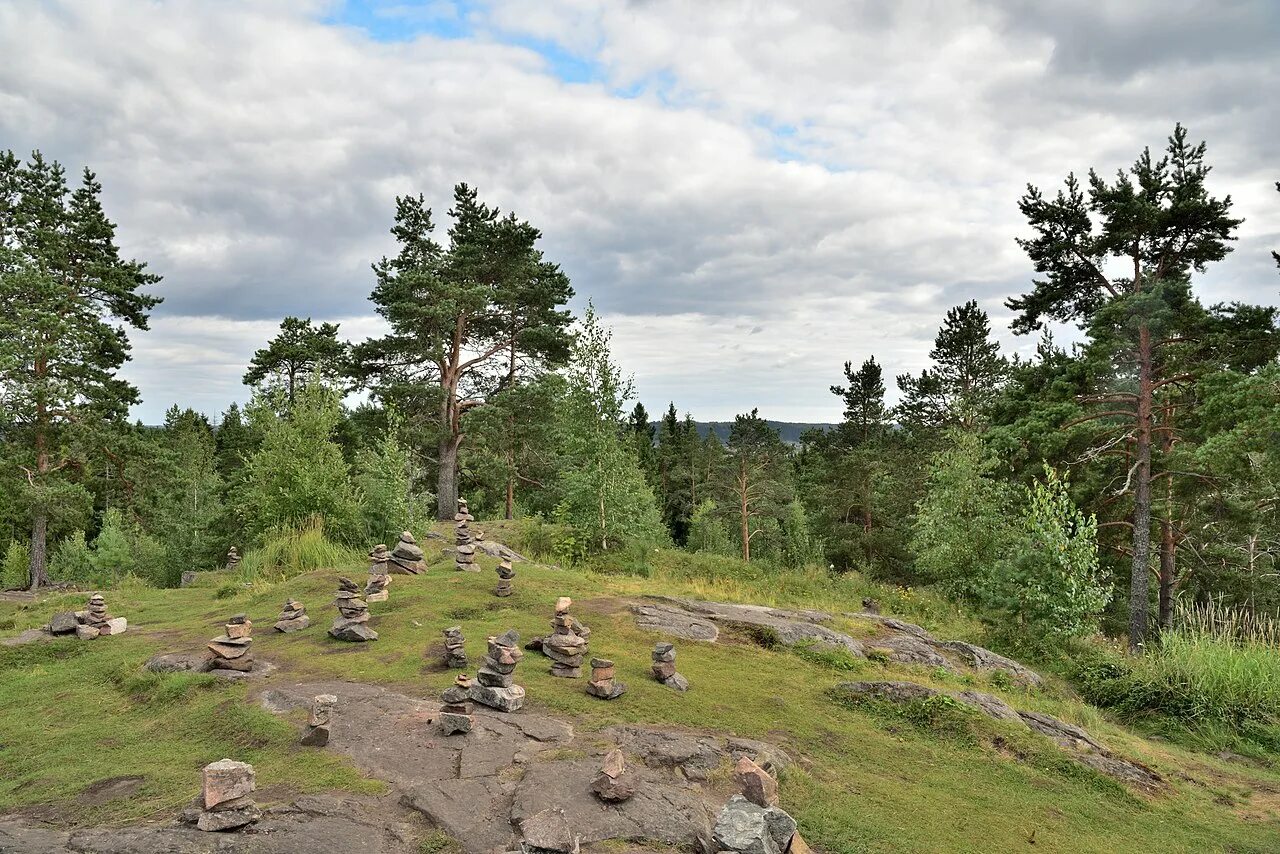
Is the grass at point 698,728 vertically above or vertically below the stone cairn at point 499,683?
below

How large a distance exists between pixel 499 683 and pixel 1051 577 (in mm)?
12464

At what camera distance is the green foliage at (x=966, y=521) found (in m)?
17.8

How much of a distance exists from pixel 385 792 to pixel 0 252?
32.1 meters

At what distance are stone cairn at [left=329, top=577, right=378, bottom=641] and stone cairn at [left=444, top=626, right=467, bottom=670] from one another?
172cm

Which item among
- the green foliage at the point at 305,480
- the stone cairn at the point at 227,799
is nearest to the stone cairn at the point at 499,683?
the stone cairn at the point at 227,799

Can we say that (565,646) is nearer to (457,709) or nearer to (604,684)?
(604,684)

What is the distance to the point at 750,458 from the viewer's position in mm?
43969

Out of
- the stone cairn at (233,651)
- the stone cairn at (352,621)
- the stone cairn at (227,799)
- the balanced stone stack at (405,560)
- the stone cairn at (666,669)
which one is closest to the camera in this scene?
the stone cairn at (227,799)

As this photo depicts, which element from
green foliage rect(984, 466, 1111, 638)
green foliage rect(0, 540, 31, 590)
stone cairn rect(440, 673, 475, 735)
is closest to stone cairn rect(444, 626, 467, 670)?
stone cairn rect(440, 673, 475, 735)

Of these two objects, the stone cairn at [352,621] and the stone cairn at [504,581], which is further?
the stone cairn at [504,581]

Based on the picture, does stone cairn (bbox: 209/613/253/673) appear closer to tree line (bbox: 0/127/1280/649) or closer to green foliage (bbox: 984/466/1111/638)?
tree line (bbox: 0/127/1280/649)

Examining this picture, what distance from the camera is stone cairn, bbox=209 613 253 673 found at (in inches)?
297

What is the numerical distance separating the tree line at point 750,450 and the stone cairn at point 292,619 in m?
7.82

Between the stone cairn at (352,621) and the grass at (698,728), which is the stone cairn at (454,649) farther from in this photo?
the stone cairn at (352,621)
